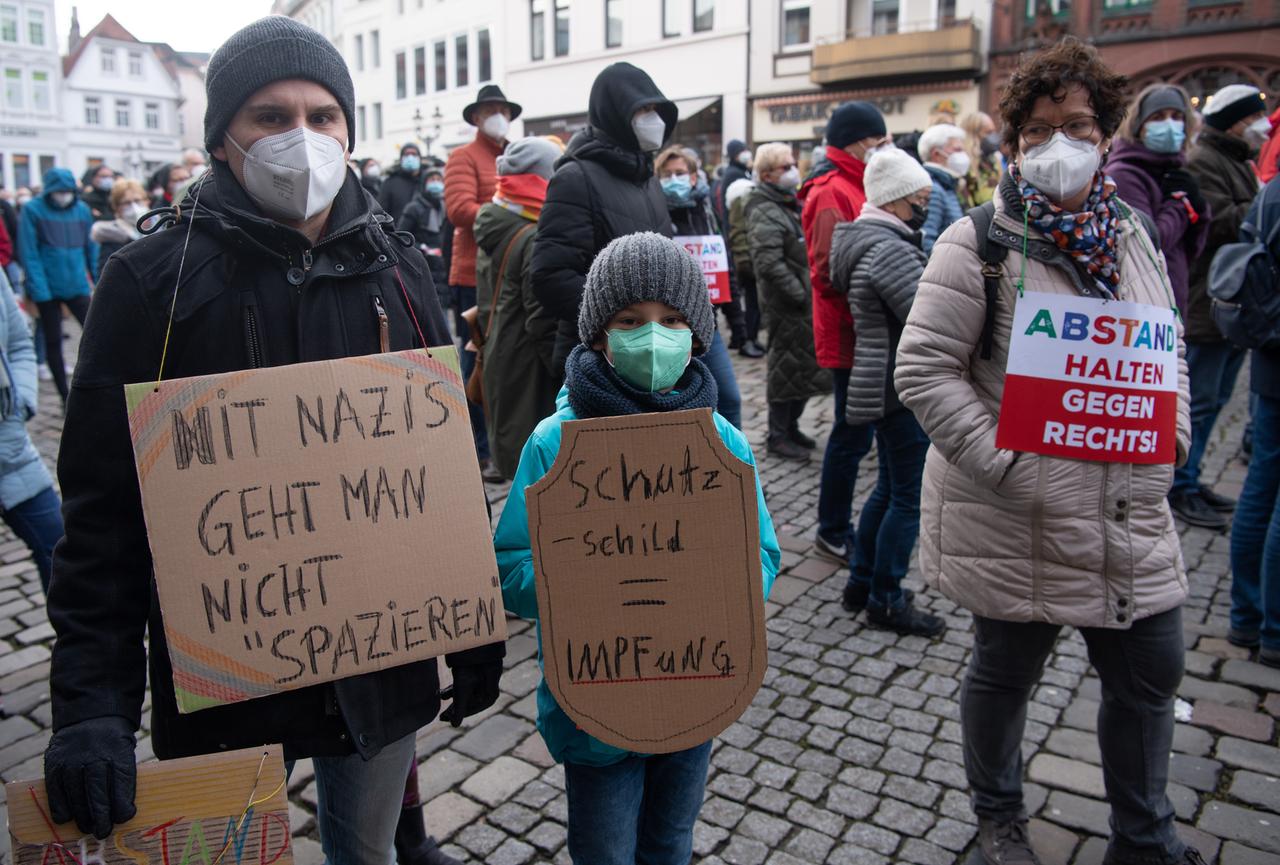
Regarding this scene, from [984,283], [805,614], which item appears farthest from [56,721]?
[805,614]

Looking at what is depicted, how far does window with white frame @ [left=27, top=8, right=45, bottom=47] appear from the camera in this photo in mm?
59062

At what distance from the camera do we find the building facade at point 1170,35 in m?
21.8

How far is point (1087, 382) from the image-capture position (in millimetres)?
2510

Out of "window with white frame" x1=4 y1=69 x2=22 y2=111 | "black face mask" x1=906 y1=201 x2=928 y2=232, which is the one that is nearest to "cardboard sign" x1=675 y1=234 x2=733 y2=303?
"black face mask" x1=906 y1=201 x2=928 y2=232

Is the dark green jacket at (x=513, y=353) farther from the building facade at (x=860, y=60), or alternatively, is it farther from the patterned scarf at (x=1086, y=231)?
the building facade at (x=860, y=60)

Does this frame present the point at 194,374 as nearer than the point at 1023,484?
Yes

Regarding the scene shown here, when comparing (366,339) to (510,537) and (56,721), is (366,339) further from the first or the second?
(56,721)

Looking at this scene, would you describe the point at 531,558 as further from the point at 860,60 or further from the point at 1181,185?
the point at 860,60

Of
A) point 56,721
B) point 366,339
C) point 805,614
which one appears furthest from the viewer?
point 805,614

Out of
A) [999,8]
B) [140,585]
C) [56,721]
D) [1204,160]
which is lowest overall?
[56,721]

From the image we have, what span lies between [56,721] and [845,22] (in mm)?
29126

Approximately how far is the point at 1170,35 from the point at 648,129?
23708mm

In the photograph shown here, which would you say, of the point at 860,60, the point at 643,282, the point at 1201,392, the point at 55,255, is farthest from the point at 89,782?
the point at 860,60

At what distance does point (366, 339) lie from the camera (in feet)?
6.15
